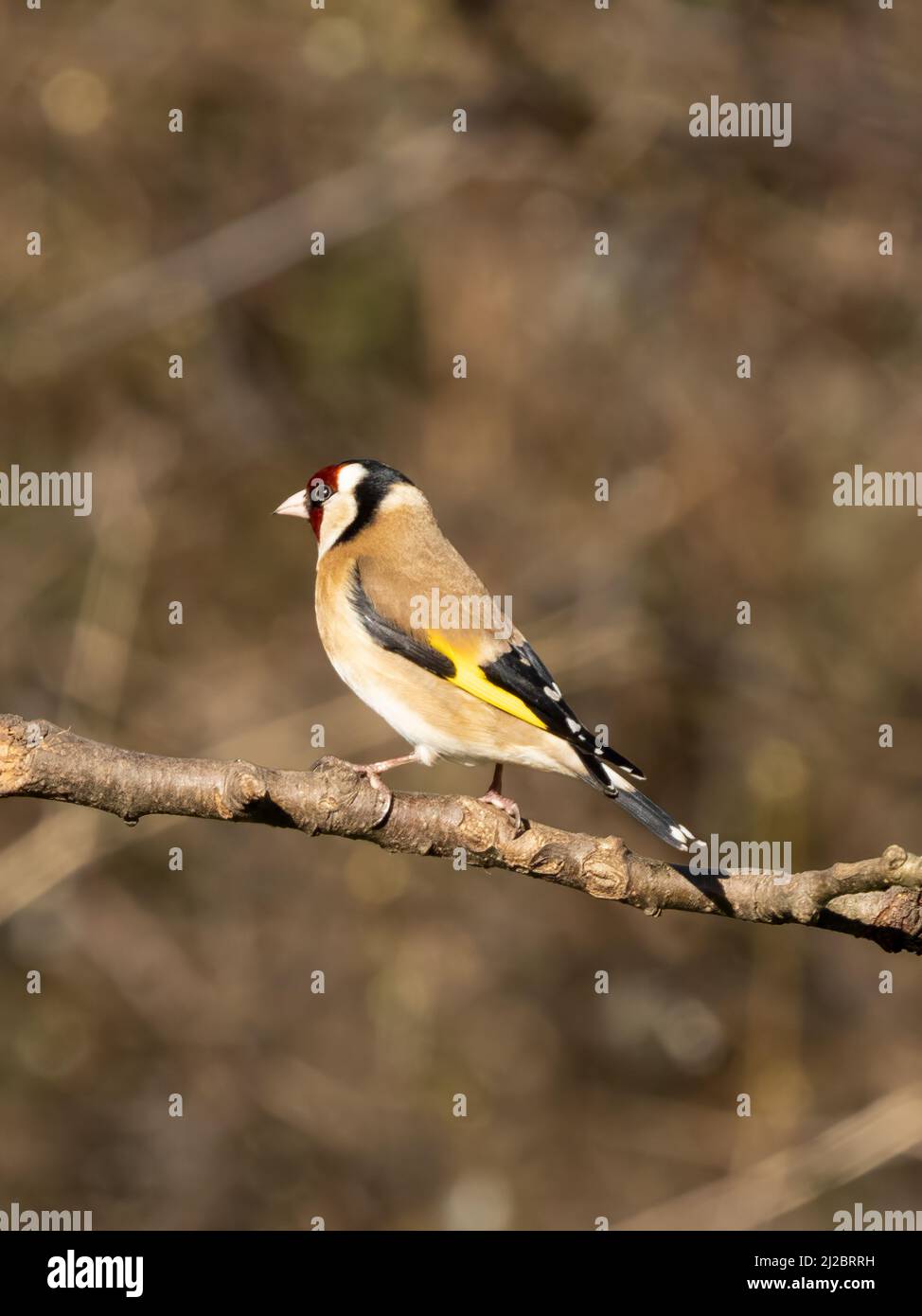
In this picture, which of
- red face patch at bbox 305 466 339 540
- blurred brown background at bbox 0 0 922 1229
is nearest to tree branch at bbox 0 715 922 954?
red face patch at bbox 305 466 339 540

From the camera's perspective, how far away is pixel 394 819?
442cm

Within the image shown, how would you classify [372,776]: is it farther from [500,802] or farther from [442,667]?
[442,667]

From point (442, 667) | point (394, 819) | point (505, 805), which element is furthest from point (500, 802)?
point (442, 667)

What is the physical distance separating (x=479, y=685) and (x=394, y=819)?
1.03 meters

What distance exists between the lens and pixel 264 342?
1045 cm

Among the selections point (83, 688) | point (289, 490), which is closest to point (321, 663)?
point (289, 490)

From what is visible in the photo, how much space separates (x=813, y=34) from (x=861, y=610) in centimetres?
344

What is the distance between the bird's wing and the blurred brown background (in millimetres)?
2998

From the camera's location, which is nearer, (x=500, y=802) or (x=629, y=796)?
(x=500, y=802)

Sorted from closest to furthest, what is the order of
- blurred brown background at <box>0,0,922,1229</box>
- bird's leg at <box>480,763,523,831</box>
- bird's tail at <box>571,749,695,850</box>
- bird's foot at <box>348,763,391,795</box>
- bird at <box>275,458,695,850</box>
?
bird's foot at <box>348,763,391,795</box> → bird's leg at <box>480,763,523,831</box> → bird's tail at <box>571,749,695,850</box> → bird at <box>275,458,695,850</box> → blurred brown background at <box>0,0,922,1229</box>

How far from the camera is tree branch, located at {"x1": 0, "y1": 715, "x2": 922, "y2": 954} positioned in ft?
13.5

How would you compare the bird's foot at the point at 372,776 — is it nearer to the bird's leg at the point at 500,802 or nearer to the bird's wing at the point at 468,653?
the bird's leg at the point at 500,802

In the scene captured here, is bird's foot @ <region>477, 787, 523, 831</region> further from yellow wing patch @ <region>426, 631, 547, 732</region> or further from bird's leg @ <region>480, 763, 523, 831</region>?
yellow wing patch @ <region>426, 631, 547, 732</region>

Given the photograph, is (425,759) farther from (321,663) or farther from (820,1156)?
(321,663)
